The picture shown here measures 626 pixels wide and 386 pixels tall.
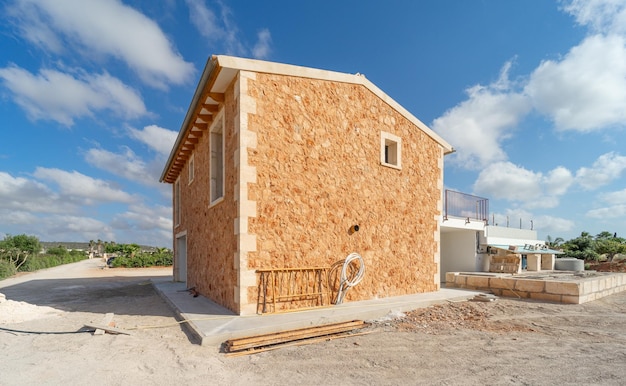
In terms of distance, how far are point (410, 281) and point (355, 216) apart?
9.31 feet

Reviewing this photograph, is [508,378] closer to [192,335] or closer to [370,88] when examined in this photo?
[192,335]

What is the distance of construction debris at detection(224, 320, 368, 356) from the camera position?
512 cm

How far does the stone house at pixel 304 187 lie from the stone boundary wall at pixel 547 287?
1.76 m

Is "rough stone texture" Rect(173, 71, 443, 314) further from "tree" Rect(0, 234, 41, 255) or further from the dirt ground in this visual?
"tree" Rect(0, 234, 41, 255)

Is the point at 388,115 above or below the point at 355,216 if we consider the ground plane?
above

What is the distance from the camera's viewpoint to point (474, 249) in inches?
672

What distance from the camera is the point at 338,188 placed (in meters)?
8.32

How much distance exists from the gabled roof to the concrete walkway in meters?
4.89

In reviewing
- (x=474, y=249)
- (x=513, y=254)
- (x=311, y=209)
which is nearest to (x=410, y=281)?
(x=311, y=209)

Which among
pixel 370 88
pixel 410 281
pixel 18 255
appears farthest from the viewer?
pixel 18 255

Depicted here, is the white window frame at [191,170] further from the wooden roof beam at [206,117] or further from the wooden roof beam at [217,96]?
the wooden roof beam at [217,96]

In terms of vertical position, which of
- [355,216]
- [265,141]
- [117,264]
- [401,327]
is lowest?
[117,264]

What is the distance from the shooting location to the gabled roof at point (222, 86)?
7.15 m

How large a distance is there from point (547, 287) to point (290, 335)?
823 centimetres
